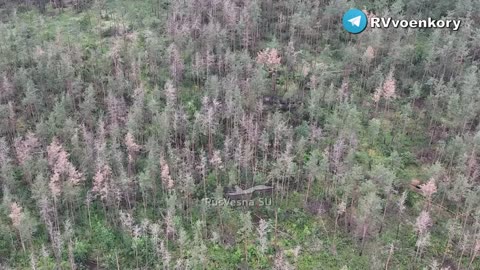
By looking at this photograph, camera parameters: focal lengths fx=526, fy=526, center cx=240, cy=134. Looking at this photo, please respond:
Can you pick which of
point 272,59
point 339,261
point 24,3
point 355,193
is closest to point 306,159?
point 355,193

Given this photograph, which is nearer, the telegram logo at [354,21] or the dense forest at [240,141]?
the dense forest at [240,141]

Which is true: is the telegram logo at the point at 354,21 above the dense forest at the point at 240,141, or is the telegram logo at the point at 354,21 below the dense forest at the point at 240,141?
above

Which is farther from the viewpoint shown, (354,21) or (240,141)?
(354,21)

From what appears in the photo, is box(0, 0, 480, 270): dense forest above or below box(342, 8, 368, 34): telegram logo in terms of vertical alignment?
below

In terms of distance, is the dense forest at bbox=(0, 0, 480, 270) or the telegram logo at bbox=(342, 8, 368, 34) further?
the telegram logo at bbox=(342, 8, 368, 34)
